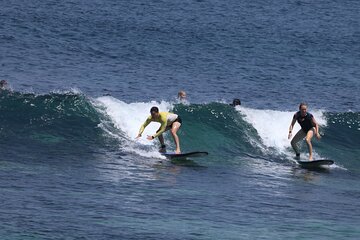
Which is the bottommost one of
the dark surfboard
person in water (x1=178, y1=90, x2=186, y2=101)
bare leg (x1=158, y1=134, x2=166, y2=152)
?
the dark surfboard

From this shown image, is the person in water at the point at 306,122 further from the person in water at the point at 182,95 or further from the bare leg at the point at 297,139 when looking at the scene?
the person in water at the point at 182,95

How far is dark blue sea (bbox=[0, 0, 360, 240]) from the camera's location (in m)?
22.9

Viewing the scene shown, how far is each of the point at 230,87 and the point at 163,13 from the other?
20.5 m

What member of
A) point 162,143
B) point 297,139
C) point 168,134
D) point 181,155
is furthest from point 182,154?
point 297,139

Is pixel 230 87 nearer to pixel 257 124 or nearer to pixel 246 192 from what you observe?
pixel 257 124

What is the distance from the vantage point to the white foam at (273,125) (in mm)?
33588

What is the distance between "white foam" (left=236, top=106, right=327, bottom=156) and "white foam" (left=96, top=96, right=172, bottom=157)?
2.86 meters

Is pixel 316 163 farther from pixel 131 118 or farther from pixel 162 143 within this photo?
pixel 131 118

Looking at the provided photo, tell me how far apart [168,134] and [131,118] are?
1.83 m

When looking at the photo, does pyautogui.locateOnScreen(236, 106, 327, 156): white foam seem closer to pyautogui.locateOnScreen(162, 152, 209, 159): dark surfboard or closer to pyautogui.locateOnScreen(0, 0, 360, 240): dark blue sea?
pyautogui.locateOnScreen(0, 0, 360, 240): dark blue sea

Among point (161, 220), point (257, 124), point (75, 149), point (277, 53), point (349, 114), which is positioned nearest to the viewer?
point (161, 220)

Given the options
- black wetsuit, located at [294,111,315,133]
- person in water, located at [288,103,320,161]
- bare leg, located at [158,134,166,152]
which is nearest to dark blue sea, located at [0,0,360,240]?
bare leg, located at [158,134,166,152]

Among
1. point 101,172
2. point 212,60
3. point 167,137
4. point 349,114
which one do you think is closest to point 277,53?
point 212,60

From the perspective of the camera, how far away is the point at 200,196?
81.9 ft
